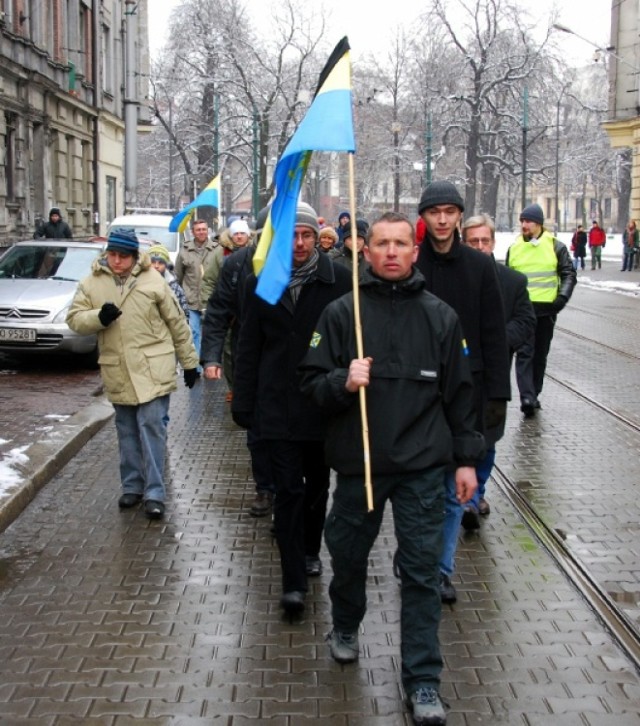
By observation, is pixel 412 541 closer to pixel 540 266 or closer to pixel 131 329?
pixel 131 329

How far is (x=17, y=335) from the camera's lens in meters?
13.3

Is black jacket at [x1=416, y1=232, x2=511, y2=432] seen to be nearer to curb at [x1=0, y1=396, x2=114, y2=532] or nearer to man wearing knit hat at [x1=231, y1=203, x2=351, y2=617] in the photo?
man wearing knit hat at [x1=231, y1=203, x2=351, y2=617]

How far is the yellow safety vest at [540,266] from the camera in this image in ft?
33.0

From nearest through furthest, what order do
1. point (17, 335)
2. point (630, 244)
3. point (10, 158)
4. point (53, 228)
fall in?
point (17, 335)
point (53, 228)
point (10, 158)
point (630, 244)

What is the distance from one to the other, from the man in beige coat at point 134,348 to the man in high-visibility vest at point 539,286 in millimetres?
4002

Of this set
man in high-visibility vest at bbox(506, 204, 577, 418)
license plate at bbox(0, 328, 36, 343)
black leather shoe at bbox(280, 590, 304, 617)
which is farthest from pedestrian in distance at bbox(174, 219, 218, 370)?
black leather shoe at bbox(280, 590, 304, 617)

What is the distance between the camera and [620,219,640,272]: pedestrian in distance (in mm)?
39281

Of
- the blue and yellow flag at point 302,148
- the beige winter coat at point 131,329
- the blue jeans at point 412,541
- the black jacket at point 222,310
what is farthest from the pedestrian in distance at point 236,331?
the blue jeans at point 412,541

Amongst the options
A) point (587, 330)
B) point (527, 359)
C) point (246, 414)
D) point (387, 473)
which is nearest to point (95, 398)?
point (527, 359)

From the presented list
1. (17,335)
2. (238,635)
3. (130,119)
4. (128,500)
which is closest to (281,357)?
(238,635)

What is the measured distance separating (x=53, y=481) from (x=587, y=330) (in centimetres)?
1339

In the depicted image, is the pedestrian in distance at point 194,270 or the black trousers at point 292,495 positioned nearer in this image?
the black trousers at point 292,495

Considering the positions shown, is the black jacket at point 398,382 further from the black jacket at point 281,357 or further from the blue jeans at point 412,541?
the black jacket at point 281,357

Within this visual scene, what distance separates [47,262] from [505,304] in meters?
9.60
